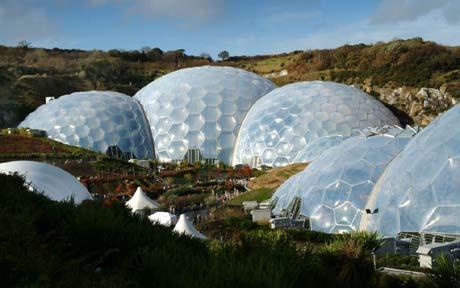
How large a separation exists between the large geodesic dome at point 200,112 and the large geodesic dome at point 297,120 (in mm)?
1093

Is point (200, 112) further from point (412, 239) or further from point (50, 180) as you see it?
point (412, 239)

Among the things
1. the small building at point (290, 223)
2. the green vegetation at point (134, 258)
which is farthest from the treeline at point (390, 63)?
the green vegetation at point (134, 258)

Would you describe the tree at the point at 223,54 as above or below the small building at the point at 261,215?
above

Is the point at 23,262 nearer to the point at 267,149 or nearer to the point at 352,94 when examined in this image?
the point at 267,149

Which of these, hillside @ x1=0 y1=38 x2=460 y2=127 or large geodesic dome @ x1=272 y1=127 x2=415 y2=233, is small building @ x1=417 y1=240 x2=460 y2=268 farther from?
hillside @ x1=0 y1=38 x2=460 y2=127

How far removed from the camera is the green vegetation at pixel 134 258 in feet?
13.4

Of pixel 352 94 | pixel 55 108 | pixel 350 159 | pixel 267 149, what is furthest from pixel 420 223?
pixel 55 108

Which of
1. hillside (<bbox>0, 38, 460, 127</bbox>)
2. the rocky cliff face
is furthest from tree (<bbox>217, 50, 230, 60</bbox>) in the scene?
the rocky cliff face

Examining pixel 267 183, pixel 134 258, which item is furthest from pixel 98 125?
pixel 134 258

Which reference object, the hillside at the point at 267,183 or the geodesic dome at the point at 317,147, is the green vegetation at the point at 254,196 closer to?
the hillside at the point at 267,183

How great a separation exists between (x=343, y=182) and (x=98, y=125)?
24.8 meters

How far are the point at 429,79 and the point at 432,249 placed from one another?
4695cm

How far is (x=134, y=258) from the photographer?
5.31 metres

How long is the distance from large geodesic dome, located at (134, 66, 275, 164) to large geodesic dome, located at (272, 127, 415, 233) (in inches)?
688
